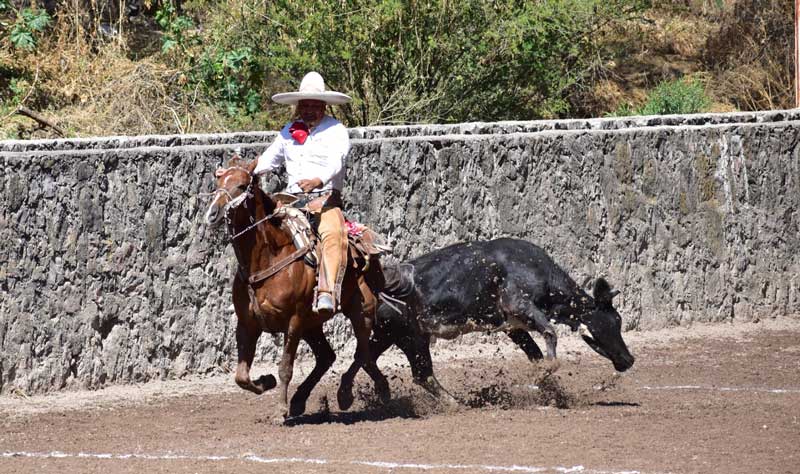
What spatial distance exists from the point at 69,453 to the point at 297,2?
965 cm

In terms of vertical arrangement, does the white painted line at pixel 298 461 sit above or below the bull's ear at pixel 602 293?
below

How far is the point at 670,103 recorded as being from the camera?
2019 centimetres

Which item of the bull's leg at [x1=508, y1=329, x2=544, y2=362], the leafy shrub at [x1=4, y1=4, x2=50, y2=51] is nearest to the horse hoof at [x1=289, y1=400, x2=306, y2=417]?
the bull's leg at [x1=508, y1=329, x2=544, y2=362]

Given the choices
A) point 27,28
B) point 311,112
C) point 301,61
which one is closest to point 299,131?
point 311,112

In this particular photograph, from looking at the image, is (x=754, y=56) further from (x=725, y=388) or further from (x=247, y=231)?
(x=247, y=231)

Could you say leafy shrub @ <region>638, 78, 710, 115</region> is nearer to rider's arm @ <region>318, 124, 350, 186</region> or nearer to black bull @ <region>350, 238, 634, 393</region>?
black bull @ <region>350, 238, 634, 393</region>

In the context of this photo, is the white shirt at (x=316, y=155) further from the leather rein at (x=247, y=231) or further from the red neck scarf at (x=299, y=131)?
the leather rein at (x=247, y=231)

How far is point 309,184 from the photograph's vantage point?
9.17 meters

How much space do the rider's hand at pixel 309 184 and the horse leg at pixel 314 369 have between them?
4.08 ft

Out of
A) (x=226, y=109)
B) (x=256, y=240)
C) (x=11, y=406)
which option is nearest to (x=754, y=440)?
(x=256, y=240)

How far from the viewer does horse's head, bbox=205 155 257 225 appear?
8586 mm

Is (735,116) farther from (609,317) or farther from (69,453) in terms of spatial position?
(69,453)

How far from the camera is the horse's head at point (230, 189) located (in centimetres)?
859

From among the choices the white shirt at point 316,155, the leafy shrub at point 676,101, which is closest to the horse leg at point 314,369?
the white shirt at point 316,155
